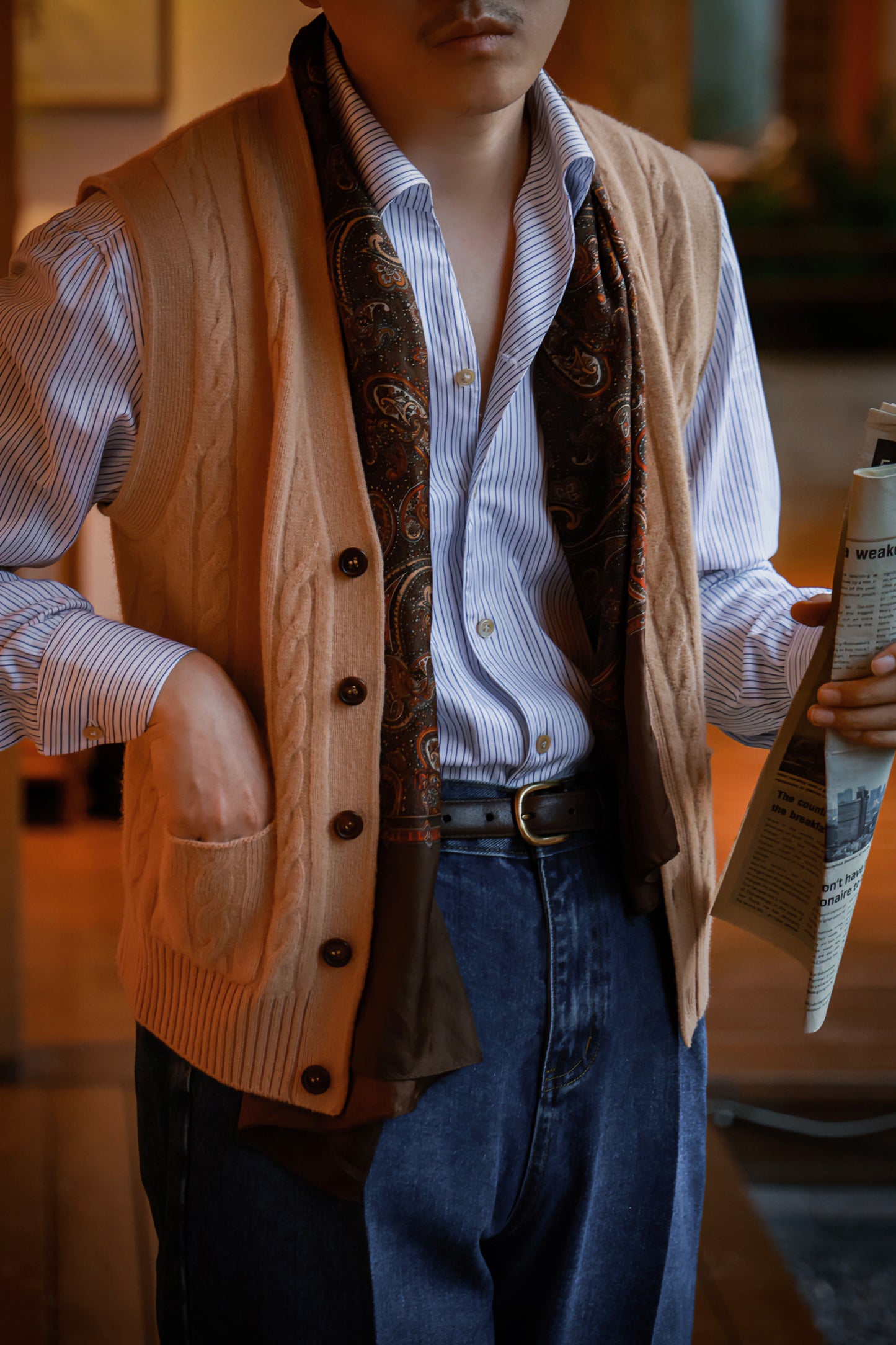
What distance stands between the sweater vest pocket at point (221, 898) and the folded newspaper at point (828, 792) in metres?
0.37

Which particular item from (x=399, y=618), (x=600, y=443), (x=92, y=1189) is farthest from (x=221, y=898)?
(x=92, y=1189)

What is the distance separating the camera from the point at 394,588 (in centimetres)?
90

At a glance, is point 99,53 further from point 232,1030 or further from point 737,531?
point 232,1030

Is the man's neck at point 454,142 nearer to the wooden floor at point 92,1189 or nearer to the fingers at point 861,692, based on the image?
the fingers at point 861,692

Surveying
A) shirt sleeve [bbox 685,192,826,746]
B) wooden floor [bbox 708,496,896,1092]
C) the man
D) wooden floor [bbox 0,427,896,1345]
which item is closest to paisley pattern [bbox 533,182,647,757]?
the man

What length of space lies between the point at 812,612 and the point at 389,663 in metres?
0.33

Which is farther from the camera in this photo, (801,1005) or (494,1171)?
(801,1005)

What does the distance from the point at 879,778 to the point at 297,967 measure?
46 centimetres

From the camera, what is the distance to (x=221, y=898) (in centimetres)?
90

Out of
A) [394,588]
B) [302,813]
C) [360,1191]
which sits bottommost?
[360,1191]

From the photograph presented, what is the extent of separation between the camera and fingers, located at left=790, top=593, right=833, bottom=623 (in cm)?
100

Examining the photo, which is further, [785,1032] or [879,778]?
[785,1032]

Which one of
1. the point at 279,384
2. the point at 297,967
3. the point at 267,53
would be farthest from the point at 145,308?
the point at 267,53

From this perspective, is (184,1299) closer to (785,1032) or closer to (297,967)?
(297,967)
